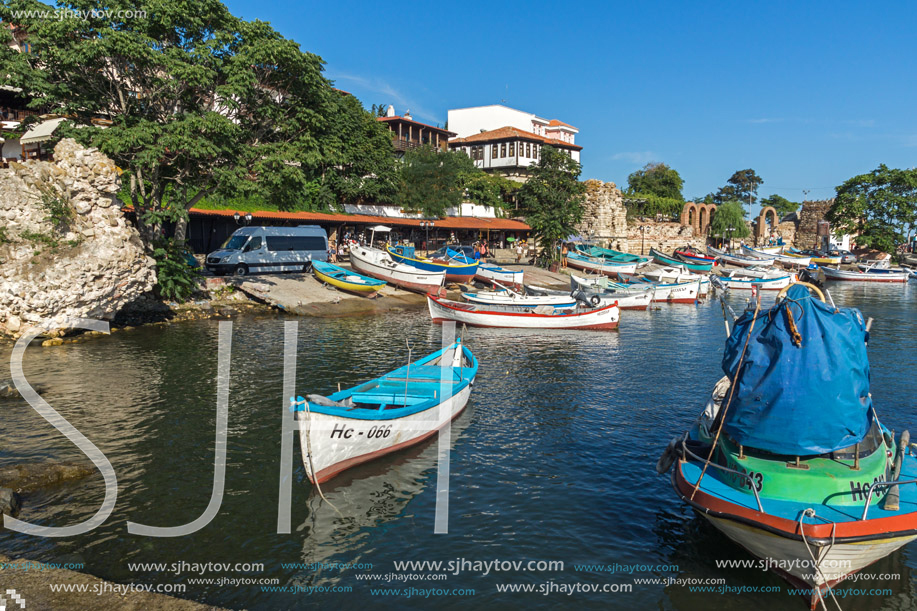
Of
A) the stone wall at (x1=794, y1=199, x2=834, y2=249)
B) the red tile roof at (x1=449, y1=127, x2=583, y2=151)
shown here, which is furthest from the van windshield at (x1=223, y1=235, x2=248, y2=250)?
the stone wall at (x1=794, y1=199, x2=834, y2=249)

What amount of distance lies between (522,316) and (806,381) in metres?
21.8

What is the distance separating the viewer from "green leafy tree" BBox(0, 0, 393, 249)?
79.0 ft

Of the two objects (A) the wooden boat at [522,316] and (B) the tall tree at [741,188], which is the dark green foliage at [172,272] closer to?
(A) the wooden boat at [522,316]

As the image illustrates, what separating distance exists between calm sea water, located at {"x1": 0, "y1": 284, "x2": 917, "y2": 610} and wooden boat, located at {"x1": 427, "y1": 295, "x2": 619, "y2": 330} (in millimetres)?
7565

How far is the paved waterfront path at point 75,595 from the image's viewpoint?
6613mm

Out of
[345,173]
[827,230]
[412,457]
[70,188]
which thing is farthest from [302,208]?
[827,230]

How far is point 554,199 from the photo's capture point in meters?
54.8

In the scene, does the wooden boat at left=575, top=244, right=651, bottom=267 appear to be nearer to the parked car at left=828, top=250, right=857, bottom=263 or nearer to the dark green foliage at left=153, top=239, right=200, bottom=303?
the parked car at left=828, top=250, right=857, bottom=263

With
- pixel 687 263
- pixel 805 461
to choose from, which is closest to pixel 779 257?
pixel 687 263

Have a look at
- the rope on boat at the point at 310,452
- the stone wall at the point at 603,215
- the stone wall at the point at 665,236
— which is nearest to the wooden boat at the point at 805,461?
the rope on boat at the point at 310,452

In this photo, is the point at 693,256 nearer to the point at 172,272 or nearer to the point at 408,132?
the point at 408,132

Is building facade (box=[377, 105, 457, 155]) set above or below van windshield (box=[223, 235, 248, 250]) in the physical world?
above

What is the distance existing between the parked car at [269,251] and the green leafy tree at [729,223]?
6681cm

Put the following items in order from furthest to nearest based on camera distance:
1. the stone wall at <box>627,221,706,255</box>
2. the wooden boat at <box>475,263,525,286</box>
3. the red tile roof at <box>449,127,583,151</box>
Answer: the red tile roof at <box>449,127,583,151</box>
the stone wall at <box>627,221,706,255</box>
the wooden boat at <box>475,263,525,286</box>
